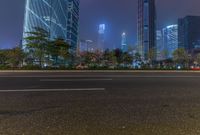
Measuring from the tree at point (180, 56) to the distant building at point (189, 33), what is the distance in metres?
74.0

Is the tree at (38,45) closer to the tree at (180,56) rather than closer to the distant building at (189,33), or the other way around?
the tree at (180,56)

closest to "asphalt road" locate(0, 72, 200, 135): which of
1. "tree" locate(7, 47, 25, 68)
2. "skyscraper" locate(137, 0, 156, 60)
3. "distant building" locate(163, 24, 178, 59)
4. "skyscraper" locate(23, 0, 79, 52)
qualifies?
"tree" locate(7, 47, 25, 68)

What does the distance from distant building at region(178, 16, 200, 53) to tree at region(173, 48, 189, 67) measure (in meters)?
74.0

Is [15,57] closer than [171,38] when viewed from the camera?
Yes

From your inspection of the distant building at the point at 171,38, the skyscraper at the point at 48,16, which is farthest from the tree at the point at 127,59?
the distant building at the point at 171,38

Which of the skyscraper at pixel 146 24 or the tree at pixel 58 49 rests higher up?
the skyscraper at pixel 146 24

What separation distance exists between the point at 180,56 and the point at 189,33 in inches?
3237

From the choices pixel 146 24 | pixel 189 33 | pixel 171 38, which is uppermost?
pixel 146 24

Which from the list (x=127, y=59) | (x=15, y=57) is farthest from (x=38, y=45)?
(x=127, y=59)

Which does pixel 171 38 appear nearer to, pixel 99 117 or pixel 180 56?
pixel 180 56

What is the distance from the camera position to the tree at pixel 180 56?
39.8 meters

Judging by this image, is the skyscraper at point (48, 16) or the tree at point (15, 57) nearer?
the tree at point (15, 57)

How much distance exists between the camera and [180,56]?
131 ft

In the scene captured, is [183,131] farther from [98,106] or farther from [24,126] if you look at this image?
[24,126]
